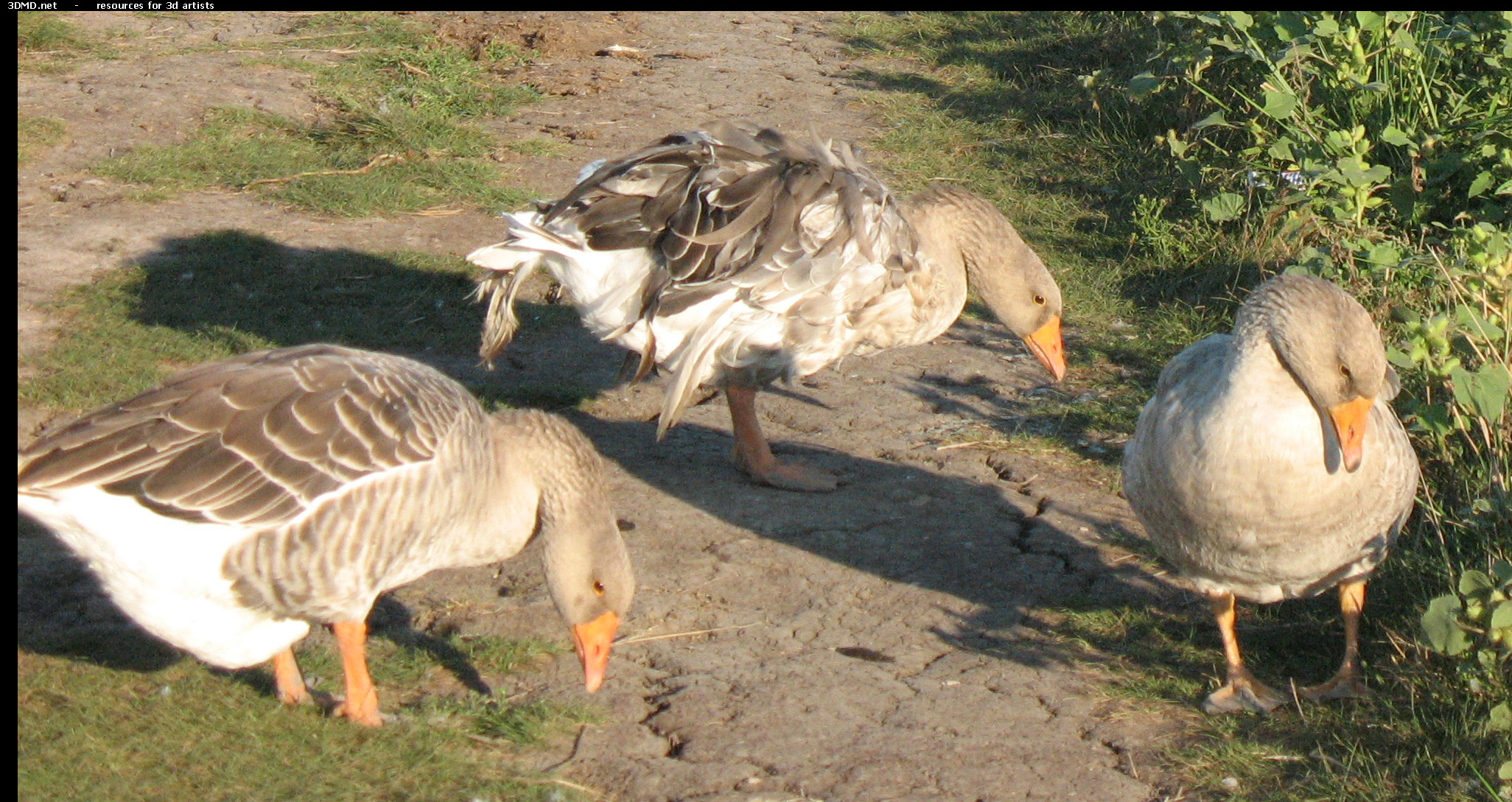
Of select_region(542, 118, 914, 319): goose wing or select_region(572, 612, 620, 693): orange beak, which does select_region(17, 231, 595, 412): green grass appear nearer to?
select_region(542, 118, 914, 319): goose wing

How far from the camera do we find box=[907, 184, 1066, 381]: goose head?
555 centimetres

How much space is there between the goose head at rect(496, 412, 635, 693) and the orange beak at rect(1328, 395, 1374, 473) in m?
1.84

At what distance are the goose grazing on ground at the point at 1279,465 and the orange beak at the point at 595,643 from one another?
1.50 m

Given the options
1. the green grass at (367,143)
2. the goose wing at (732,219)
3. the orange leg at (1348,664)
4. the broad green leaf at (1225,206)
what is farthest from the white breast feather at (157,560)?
the broad green leaf at (1225,206)

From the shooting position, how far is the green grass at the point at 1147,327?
11.7 ft

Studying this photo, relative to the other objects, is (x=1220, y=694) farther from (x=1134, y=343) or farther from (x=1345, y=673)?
(x=1134, y=343)

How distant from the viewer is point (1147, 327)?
21.4 ft

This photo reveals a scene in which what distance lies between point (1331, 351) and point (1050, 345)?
2.34 m

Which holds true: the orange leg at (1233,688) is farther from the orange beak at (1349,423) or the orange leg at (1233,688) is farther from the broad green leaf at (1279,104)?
the broad green leaf at (1279,104)

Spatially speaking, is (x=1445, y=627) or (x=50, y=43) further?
(x=50, y=43)

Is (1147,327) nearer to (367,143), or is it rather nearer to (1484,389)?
(1484,389)

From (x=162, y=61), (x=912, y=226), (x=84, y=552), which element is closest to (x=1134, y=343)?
(x=912, y=226)

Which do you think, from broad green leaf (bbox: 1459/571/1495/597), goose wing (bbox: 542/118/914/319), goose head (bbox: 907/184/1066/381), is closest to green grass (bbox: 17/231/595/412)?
goose wing (bbox: 542/118/914/319)

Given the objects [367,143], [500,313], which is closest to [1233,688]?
[500,313]
